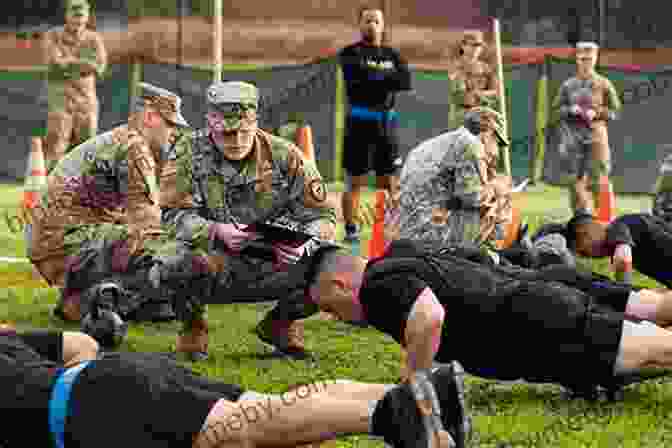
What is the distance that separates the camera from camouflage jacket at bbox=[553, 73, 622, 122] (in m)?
15.8

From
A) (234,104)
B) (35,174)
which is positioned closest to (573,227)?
(234,104)

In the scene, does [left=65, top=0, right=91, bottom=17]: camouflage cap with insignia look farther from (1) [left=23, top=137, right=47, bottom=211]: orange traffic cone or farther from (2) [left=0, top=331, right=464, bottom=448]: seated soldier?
(2) [left=0, top=331, right=464, bottom=448]: seated soldier

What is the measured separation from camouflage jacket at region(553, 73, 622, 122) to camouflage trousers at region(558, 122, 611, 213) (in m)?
0.11

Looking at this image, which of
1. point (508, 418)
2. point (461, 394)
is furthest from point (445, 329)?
point (461, 394)

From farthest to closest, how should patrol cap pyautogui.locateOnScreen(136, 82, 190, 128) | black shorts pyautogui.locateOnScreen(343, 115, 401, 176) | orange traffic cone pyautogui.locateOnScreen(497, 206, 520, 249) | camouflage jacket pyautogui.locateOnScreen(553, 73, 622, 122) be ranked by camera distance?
camouflage jacket pyautogui.locateOnScreen(553, 73, 622, 122) → black shorts pyautogui.locateOnScreen(343, 115, 401, 176) → orange traffic cone pyautogui.locateOnScreen(497, 206, 520, 249) → patrol cap pyautogui.locateOnScreen(136, 82, 190, 128)

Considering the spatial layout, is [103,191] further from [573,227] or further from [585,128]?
[585,128]

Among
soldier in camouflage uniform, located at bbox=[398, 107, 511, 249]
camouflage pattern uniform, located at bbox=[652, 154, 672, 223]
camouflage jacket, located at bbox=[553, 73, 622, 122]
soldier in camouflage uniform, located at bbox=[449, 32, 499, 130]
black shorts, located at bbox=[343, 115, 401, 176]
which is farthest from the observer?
soldier in camouflage uniform, located at bbox=[449, 32, 499, 130]

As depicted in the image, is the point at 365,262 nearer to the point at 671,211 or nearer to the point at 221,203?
the point at 221,203

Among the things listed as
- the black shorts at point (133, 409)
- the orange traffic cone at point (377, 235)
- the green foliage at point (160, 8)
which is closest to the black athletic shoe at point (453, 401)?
the black shorts at point (133, 409)

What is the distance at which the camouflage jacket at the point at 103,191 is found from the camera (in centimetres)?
920

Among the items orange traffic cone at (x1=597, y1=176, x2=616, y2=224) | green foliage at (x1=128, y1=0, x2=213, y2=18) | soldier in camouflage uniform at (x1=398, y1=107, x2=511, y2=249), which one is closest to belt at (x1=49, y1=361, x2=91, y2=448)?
soldier in camouflage uniform at (x1=398, y1=107, x2=511, y2=249)

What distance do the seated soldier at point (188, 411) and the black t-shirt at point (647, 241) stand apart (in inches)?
166

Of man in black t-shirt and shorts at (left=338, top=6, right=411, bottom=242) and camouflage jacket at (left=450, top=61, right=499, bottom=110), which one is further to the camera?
camouflage jacket at (left=450, top=61, right=499, bottom=110)

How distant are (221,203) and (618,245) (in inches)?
99.2
